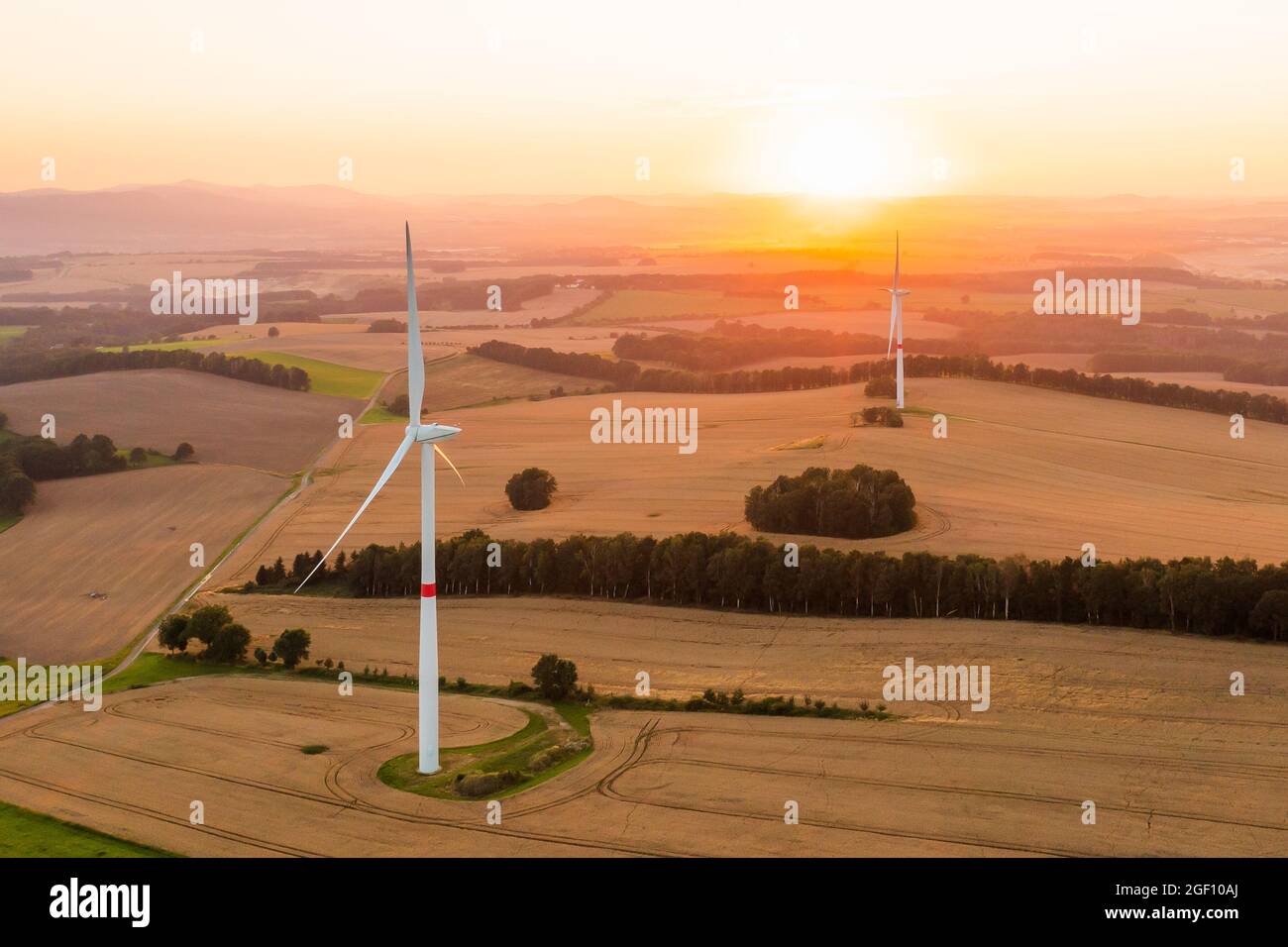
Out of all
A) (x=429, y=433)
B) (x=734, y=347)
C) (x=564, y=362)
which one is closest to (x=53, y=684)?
(x=429, y=433)

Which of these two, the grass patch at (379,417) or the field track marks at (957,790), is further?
the grass patch at (379,417)

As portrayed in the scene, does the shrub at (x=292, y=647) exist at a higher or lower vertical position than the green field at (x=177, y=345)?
lower

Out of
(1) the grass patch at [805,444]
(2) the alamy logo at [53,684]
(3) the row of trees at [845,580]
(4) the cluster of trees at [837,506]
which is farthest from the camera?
(1) the grass patch at [805,444]

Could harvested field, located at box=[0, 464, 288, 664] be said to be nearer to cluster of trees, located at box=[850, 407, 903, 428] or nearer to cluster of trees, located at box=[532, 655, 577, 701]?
cluster of trees, located at box=[532, 655, 577, 701]

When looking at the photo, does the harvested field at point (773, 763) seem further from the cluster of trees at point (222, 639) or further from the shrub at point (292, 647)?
the cluster of trees at point (222, 639)

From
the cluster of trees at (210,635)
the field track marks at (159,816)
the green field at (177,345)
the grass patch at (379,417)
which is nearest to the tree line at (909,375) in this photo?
the grass patch at (379,417)

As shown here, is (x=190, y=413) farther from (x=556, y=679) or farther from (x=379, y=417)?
(x=556, y=679)

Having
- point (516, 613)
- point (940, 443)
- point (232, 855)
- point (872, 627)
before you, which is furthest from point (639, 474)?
point (232, 855)
